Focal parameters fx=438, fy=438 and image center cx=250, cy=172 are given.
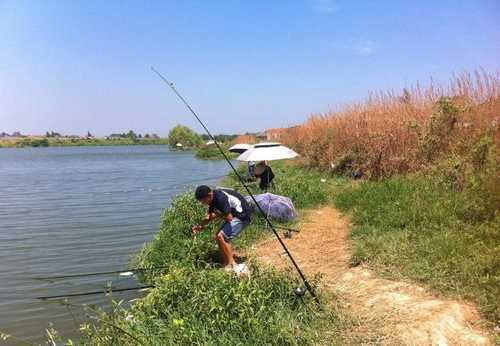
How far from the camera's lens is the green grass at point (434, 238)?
4.98 m

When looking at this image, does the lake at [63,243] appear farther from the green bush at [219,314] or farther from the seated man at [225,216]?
the green bush at [219,314]

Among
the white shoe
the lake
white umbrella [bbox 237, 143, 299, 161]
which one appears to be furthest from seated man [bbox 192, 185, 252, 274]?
white umbrella [bbox 237, 143, 299, 161]

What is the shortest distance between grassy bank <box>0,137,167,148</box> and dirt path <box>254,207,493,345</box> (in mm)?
164991

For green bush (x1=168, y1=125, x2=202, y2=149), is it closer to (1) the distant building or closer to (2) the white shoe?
(1) the distant building

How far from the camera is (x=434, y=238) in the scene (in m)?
6.15

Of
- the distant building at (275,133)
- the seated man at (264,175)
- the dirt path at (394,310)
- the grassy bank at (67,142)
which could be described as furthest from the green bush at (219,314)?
the grassy bank at (67,142)

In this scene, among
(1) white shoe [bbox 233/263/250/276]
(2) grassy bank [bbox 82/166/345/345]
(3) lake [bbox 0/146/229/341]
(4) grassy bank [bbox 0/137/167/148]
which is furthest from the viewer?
(4) grassy bank [bbox 0/137/167/148]

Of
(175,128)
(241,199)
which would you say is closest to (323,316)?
A: (241,199)

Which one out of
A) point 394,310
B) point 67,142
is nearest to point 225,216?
point 394,310

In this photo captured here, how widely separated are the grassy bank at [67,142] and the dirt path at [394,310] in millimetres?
164991

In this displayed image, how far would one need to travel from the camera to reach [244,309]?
471 centimetres

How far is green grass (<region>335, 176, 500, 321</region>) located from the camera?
4.98 m

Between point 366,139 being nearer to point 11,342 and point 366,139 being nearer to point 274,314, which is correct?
point 274,314

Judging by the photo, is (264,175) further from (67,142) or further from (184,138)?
(67,142)
